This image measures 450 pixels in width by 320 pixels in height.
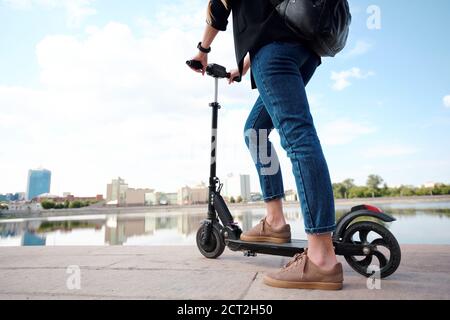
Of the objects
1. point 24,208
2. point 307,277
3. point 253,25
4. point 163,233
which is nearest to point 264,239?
point 307,277

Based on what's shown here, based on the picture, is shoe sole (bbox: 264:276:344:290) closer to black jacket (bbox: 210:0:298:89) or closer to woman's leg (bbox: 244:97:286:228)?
woman's leg (bbox: 244:97:286:228)

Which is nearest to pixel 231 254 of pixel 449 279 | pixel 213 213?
pixel 213 213

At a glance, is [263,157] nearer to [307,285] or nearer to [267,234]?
[267,234]

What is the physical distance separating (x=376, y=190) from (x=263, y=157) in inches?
2473

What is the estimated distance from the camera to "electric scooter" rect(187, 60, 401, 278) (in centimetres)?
130

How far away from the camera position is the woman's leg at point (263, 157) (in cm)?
165

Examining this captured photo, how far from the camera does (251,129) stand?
1.72 m

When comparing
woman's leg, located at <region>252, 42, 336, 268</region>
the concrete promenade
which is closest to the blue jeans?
woman's leg, located at <region>252, 42, 336, 268</region>

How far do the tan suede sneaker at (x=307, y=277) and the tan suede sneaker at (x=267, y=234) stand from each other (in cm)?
45

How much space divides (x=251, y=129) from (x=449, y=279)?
1.16m

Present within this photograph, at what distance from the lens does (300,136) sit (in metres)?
1.14

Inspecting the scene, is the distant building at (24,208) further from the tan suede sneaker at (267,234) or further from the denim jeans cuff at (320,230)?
the denim jeans cuff at (320,230)

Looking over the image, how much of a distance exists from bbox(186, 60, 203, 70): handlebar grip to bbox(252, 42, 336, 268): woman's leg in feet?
2.17
